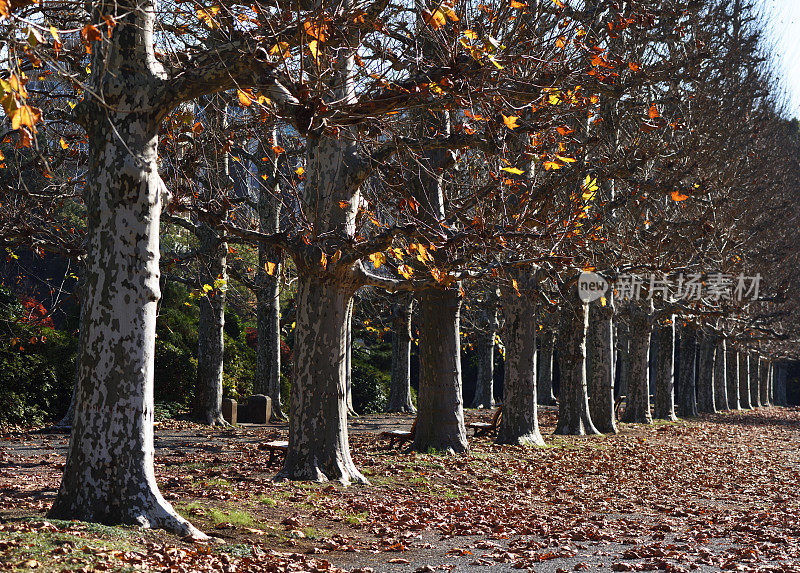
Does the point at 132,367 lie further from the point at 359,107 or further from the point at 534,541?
the point at 534,541

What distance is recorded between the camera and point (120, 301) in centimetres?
614

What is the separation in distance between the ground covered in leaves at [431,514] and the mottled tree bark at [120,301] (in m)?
0.34

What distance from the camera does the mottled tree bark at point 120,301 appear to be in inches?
239

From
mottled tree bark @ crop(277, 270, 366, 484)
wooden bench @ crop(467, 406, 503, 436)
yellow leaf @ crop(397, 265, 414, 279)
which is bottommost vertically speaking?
wooden bench @ crop(467, 406, 503, 436)

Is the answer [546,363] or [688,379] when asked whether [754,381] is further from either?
[546,363]

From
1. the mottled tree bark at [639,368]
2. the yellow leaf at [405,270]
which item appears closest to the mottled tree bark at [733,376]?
the mottled tree bark at [639,368]

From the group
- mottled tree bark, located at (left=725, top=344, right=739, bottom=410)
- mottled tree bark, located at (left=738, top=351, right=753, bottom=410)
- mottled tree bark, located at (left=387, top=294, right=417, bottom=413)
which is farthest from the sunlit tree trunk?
mottled tree bark, located at (left=738, top=351, right=753, bottom=410)

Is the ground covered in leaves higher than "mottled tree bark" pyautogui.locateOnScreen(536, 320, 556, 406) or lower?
lower

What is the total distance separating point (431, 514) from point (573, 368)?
10.7 metres

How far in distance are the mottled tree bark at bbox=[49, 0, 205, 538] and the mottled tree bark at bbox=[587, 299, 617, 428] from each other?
51.5ft

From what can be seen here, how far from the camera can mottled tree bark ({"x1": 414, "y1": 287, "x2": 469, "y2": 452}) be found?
1322 centimetres

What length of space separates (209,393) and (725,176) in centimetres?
1626

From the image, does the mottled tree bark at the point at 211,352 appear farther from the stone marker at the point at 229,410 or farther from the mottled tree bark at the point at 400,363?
the mottled tree bark at the point at 400,363

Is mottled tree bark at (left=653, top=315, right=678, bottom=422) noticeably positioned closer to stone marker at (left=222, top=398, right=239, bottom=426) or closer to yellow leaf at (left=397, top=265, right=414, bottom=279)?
stone marker at (left=222, top=398, right=239, bottom=426)
